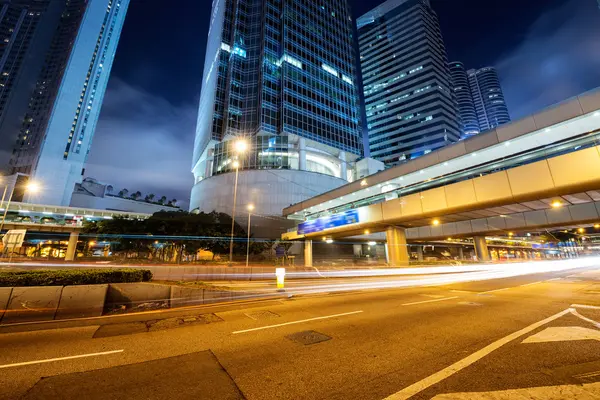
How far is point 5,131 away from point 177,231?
13030 centimetres

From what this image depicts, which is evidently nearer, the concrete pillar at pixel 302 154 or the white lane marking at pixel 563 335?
the white lane marking at pixel 563 335

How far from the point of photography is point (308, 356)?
4746mm

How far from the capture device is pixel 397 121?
123 meters

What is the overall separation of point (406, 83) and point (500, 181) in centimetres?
12974

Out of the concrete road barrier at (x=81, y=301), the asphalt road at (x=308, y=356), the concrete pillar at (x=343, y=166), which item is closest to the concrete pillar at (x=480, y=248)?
the concrete pillar at (x=343, y=166)

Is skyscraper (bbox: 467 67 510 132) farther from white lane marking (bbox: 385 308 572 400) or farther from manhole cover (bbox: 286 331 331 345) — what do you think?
manhole cover (bbox: 286 331 331 345)

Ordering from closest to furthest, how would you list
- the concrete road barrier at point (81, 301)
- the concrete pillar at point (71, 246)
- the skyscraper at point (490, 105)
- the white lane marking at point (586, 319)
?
the white lane marking at point (586, 319) → the concrete road barrier at point (81, 301) → the concrete pillar at point (71, 246) → the skyscraper at point (490, 105)

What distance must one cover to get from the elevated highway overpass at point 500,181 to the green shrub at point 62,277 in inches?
792

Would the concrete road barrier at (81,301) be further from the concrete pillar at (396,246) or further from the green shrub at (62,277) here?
the concrete pillar at (396,246)

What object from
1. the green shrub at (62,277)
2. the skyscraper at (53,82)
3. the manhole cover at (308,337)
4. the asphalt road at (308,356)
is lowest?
the manhole cover at (308,337)

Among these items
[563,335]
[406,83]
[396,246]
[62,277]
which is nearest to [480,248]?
[396,246]

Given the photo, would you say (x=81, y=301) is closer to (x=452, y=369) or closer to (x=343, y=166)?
(x=452, y=369)

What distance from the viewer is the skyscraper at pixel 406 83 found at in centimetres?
11231

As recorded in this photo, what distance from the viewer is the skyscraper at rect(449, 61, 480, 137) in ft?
550
